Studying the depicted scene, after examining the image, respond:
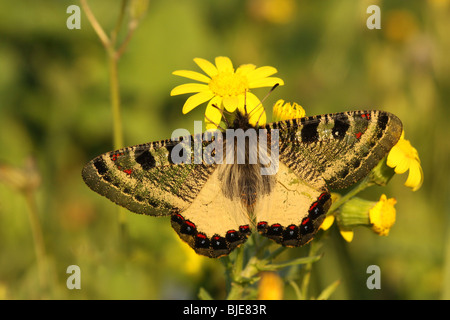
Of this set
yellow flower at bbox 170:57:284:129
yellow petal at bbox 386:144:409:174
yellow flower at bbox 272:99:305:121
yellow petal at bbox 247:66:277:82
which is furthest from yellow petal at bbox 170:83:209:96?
yellow petal at bbox 386:144:409:174

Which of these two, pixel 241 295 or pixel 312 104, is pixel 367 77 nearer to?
pixel 312 104

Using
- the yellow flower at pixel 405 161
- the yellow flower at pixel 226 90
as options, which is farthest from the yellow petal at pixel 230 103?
the yellow flower at pixel 405 161

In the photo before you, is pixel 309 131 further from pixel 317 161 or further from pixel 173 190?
pixel 173 190

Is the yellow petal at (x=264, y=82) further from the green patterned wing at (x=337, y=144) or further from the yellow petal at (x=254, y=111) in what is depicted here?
the green patterned wing at (x=337, y=144)

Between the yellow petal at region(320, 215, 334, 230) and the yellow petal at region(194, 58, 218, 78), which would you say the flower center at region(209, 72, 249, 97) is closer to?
the yellow petal at region(194, 58, 218, 78)
